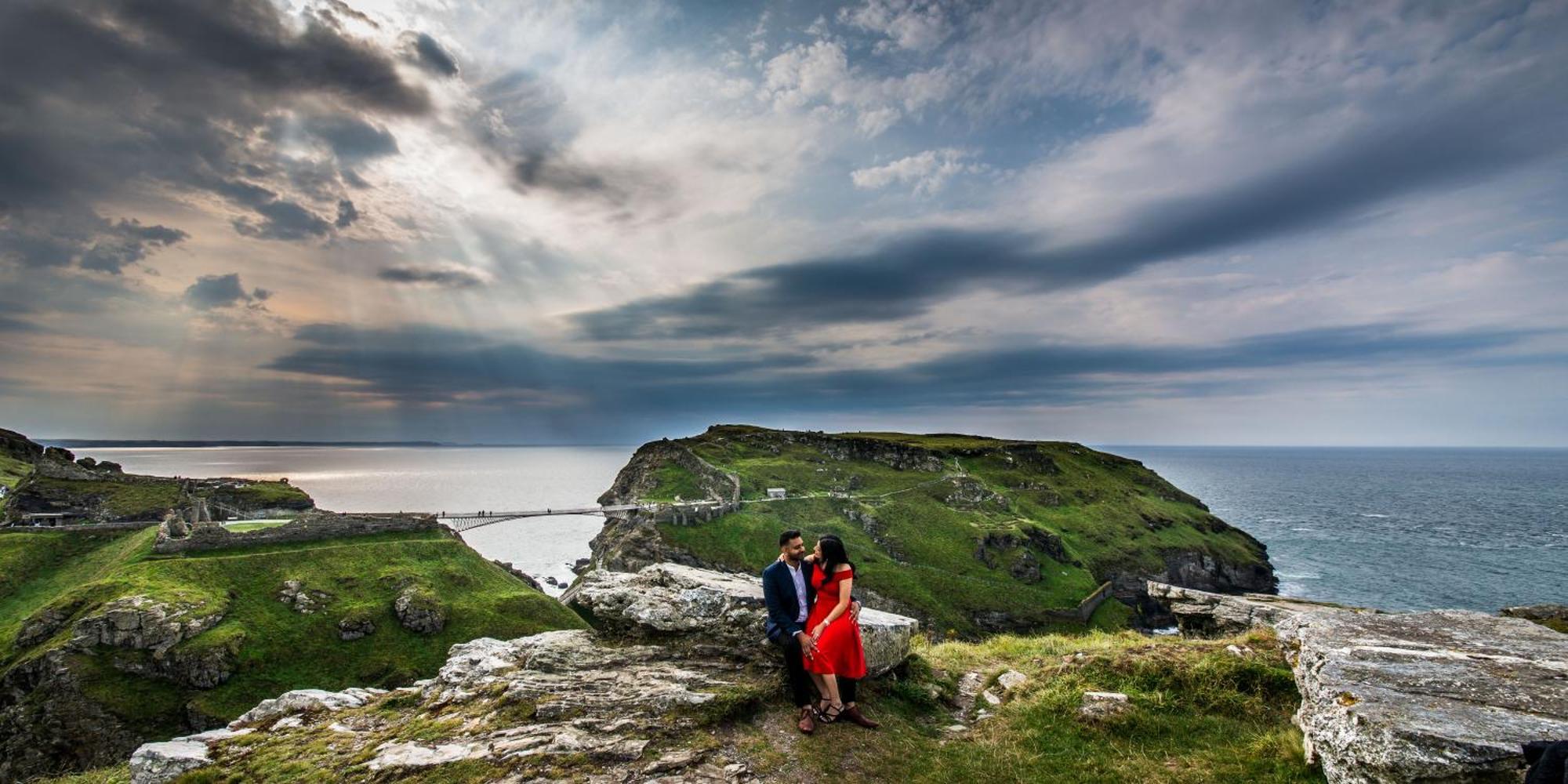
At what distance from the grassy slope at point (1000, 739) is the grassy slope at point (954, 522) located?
29420 millimetres

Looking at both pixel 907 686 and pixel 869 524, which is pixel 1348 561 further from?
pixel 907 686

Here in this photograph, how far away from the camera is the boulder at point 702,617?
1097 cm

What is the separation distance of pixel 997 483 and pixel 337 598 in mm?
87645

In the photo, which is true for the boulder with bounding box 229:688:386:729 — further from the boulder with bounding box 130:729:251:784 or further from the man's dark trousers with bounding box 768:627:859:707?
the man's dark trousers with bounding box 768:627:859:707

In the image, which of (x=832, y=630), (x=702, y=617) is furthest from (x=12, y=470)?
(x=832, y=630)

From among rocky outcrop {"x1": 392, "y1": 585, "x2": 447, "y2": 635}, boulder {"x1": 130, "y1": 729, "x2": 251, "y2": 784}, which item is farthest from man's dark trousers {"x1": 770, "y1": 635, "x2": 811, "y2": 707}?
rocky outcrop {"x1": 392, "y1": 585, "x2": 447, "y2": 635}

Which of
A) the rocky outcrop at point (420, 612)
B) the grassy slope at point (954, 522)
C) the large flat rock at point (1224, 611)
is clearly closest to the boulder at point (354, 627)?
the rocky outcrop at point (420, 612)

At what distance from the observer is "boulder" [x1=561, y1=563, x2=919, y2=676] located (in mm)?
10969

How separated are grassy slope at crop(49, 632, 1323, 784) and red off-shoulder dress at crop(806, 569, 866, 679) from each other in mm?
909

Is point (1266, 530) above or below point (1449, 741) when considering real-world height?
below

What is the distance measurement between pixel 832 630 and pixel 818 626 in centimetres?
23

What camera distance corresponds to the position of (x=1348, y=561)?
3191 inches

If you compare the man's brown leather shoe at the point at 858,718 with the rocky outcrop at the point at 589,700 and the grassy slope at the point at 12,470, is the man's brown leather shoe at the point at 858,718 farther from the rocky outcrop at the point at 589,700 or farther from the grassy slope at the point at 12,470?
the grassy slope at the point at 12,470

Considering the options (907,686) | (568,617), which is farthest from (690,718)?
(568,617)
